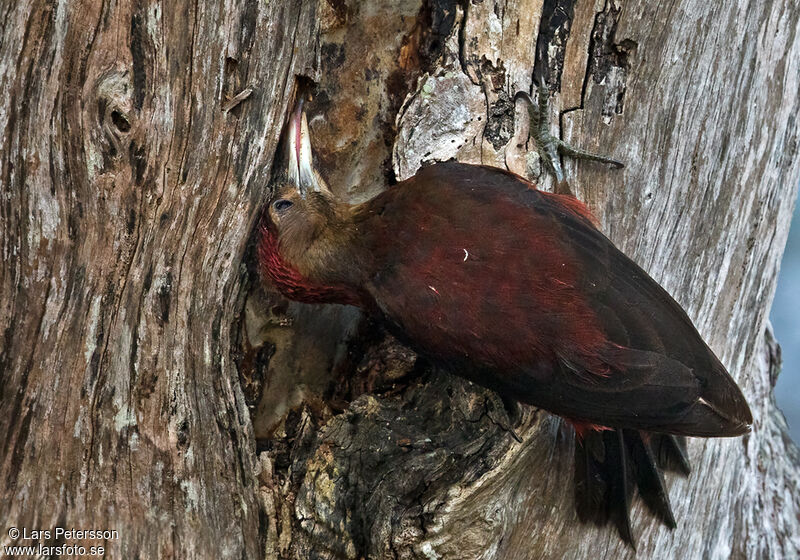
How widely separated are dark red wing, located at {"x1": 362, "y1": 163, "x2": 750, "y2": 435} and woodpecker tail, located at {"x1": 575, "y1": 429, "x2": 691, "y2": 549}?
0.27 meters

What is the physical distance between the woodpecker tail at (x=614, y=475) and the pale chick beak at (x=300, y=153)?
4.02ft

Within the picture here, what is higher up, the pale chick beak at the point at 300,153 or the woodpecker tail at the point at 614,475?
the pale chick beak at the point at 300,153

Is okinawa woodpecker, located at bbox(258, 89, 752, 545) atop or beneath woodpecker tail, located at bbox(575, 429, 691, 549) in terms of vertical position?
atop

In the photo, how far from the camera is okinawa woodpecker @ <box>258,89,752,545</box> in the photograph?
226 cm

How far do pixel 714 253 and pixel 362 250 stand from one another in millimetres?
1284

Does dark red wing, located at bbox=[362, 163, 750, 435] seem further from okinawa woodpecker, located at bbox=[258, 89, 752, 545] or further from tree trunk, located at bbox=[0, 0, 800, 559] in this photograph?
tree trunk, located at bbox=[0, 0, 800, 559]

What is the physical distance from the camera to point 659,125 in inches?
104

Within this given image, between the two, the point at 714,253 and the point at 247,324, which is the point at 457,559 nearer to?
the point at 247,324

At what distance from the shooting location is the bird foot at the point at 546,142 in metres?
2.55

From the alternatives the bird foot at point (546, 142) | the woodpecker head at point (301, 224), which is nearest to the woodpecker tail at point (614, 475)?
the bird foot at point (546, 142)

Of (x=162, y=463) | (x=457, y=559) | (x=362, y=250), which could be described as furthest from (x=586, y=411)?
(x=162, y=463)

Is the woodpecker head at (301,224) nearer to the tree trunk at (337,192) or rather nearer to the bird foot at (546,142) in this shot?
the tree trunk at (337,192)

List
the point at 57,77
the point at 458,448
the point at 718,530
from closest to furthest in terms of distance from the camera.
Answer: the point at 57,77, the point at 458,448, the point at 718,530

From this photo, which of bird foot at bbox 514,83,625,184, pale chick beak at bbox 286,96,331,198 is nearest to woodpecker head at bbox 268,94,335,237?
pale chick beak at bbox 286,96,331,198
